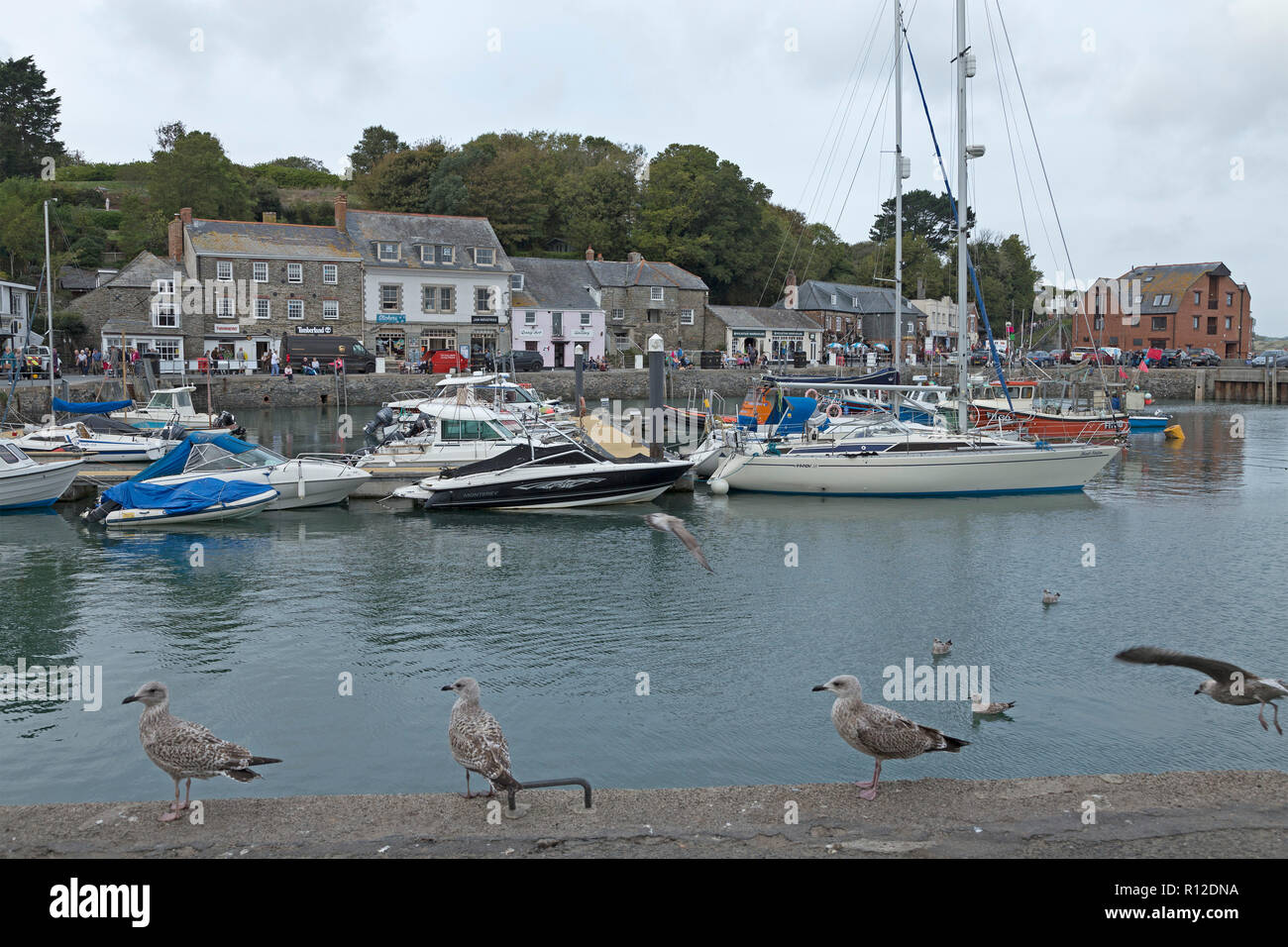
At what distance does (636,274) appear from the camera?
77.9 metres

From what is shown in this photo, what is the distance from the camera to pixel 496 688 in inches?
543

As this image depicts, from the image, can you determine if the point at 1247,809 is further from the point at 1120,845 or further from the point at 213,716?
the point at 213,716

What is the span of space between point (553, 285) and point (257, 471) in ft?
168

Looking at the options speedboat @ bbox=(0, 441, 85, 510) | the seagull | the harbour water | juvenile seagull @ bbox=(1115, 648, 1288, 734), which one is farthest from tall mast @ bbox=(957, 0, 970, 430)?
speedboat @ bbox=(0, 441, 85, 510)

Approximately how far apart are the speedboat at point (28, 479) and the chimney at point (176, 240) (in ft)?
139

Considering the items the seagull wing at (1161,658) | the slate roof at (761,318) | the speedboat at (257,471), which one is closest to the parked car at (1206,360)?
the slate roof at (761,318)

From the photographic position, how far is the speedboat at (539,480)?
26438mm

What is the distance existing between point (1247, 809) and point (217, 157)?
88884mm

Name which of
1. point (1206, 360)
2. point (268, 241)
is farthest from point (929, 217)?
point (268, 241)

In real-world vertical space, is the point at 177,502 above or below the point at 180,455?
below

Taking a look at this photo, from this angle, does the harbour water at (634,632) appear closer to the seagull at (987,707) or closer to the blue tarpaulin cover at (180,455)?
the seagull at (987,707)

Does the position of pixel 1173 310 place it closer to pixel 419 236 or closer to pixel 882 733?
pixel 419 236

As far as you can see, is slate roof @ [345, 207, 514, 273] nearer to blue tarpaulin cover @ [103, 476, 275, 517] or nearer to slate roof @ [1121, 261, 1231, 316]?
blue tarpaulin cover @ [103, 476, 275, 517]
